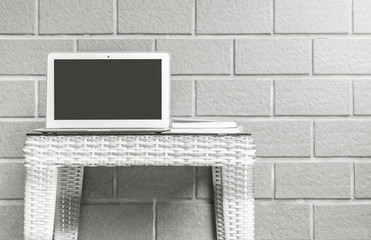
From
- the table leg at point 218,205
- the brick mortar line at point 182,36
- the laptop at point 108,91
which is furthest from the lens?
the brick mortar line at point 182,36

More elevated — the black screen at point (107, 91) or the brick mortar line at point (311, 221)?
the black screen at point (107, 91)

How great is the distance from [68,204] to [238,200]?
539mm

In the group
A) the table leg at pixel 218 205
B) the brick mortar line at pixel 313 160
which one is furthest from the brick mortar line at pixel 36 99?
the brick mortar line at pixel 313 160

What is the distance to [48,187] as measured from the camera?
1.03 meters

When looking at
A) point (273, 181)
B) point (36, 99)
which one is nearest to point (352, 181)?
point (273, 181)

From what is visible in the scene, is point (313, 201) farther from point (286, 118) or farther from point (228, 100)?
point (228, 100)

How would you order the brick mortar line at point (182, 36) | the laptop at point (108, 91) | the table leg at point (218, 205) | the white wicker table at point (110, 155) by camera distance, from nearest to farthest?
the white wicker table at point (110, 155) < the laptop at point (108, 91) < the table leg at point (218, 205) < the brick mortar line at point (182, 36)

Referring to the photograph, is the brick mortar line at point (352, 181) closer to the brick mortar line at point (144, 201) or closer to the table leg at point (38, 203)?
the brick mortar line at point (144, 201)

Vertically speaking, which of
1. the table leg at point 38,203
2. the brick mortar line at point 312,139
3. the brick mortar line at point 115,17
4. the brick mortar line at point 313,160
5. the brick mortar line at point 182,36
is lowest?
the table leg at point 38,203

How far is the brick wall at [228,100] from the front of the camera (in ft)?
4.53

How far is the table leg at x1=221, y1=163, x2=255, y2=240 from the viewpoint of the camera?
3.43ft

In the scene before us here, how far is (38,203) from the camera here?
40.6 inches

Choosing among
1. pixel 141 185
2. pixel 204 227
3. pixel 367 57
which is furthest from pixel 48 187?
pixel 367 57

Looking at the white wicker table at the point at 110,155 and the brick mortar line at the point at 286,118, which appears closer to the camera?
the white wicker table at the point at 110,155
